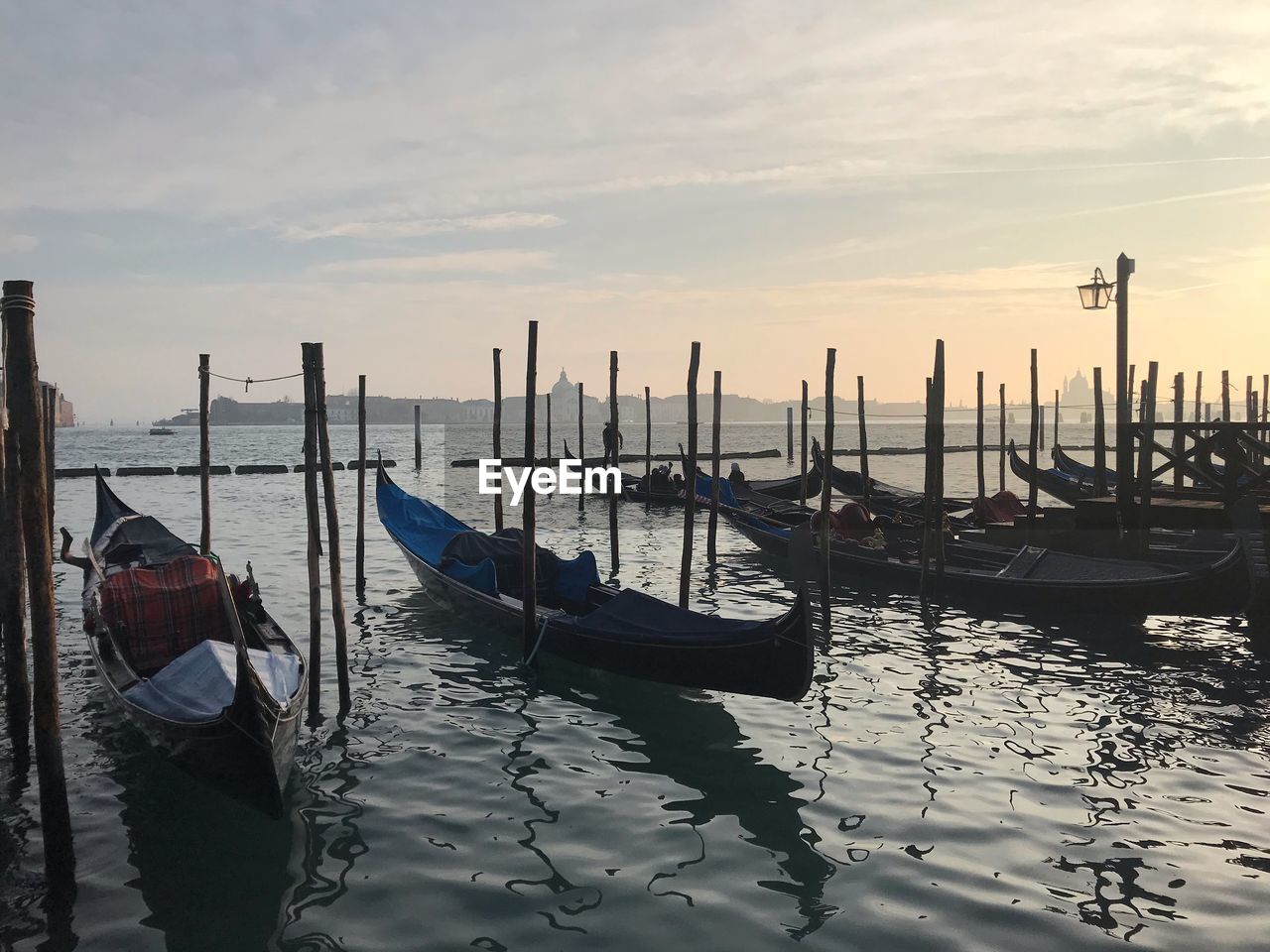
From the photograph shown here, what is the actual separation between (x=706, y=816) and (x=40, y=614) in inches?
150

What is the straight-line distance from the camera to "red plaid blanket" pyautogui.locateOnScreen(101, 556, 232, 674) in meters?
7.12

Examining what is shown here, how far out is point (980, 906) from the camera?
4.48 metres

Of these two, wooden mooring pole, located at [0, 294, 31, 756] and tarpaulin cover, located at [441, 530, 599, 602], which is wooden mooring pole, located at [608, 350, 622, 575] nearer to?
tarpaulin cover, located at [441, 530, 599, 602]

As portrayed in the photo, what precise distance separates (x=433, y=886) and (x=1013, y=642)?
732 centimetres

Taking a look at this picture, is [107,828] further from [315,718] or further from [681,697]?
[681,697]

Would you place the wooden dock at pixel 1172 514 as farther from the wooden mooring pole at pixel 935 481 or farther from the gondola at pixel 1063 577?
the wooden mooring pole at pixel 935 481

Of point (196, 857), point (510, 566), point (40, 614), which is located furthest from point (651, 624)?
point (40, 614)

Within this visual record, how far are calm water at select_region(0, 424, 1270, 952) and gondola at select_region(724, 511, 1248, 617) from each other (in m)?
0.77

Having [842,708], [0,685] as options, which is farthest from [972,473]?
[0,685]

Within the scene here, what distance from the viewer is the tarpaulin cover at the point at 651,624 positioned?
24.0 ft

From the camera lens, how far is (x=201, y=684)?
5.86m

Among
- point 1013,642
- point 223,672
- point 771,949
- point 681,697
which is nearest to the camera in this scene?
point 771,949

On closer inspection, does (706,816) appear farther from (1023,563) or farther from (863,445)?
(863,445)

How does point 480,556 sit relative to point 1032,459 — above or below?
below
